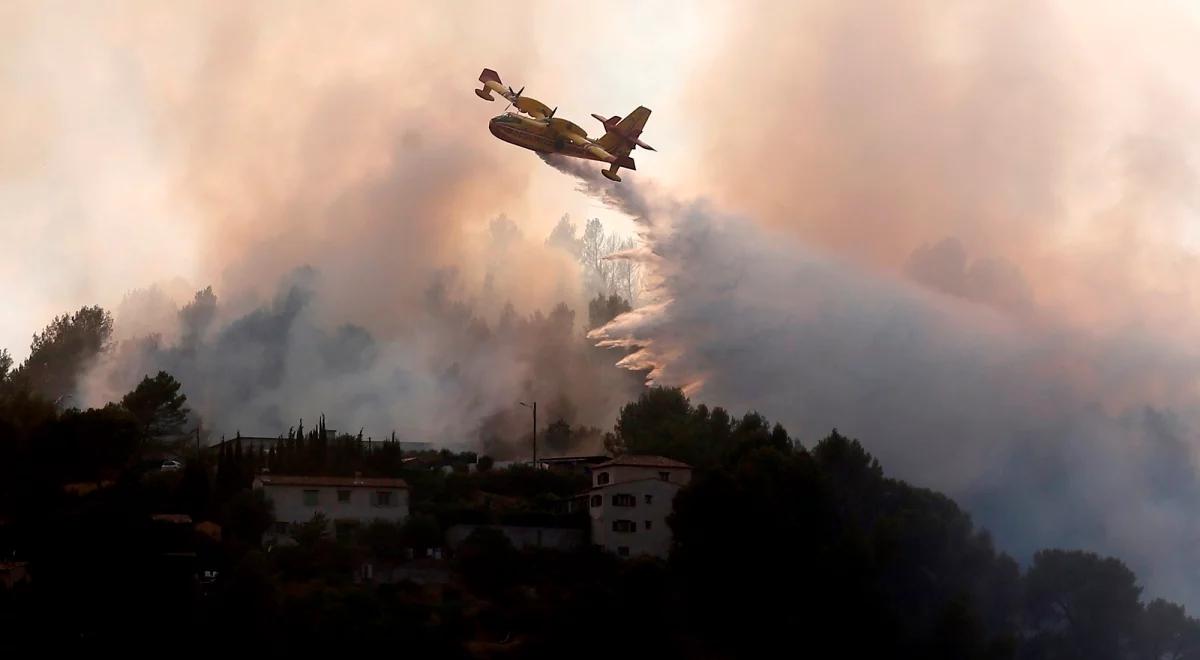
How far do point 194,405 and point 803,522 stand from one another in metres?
55.9

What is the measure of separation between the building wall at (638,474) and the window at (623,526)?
339cm

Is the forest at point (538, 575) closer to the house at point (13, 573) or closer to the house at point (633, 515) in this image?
the house at point (13, 573)

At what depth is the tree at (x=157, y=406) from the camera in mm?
95000

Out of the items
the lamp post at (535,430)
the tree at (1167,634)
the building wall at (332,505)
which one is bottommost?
the tree at (1167,634)

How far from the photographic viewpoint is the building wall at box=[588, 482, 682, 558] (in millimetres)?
76125

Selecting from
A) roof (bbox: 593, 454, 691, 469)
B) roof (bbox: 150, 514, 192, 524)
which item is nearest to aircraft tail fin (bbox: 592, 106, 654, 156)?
roof (bbox: 593, 454, 691, 469)

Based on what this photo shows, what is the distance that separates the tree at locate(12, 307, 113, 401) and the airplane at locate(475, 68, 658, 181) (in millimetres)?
53064

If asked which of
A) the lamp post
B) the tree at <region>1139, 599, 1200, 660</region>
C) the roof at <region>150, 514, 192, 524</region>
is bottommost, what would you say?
the tree at <region>1139, 599, 1200, 660</region>

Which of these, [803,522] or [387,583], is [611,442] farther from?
[387,583]

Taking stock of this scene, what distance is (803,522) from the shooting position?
7400 centimetres

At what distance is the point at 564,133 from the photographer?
77.1 m

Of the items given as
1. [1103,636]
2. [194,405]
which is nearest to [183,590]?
[1103,636]

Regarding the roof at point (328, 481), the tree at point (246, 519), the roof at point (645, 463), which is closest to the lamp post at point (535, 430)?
the roof at point (645, 463)

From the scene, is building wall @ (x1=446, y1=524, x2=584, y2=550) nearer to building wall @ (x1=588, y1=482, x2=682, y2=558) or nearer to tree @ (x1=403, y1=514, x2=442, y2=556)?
tree @ (x1=403, y1=514, x2=442, y2=556)
